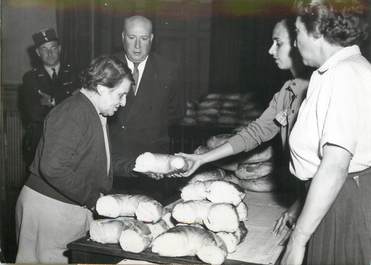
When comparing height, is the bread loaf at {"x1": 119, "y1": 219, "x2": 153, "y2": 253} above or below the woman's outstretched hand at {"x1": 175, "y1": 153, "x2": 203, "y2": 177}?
below

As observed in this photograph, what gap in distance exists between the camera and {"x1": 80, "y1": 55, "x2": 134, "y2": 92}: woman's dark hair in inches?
78.5

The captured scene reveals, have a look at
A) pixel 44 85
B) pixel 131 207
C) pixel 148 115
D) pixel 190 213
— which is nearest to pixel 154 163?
pixel 131 207

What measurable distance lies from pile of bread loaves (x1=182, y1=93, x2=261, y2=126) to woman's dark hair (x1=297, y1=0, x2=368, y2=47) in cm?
242

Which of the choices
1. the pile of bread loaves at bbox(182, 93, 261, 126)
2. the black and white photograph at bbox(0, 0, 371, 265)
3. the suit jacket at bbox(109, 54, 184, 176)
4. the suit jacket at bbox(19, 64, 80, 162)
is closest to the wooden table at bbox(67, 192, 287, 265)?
the black and white photograph at bbox(0, 0, 371, 265)

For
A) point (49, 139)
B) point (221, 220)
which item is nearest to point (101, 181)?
point (49, 139)

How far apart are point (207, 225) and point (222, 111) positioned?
8.70 feet

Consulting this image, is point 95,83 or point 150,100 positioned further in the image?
point 150,100

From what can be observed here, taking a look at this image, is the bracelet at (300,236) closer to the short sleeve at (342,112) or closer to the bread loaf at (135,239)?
the short sleeve at (342,112)

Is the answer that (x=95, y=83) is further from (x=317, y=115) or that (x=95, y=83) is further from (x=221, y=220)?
(x=317, y=115)

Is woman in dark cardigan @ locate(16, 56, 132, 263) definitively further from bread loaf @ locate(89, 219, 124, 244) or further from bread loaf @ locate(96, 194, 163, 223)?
bread loaf @ locate(89, 219, 124, 244)

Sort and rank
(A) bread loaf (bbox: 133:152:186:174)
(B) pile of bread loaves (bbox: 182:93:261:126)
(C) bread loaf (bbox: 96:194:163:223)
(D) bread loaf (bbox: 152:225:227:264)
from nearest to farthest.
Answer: (D) bread loaf (bbox: 152:225:227:264) < (C) bread loaf (bbox: 96:194:163:223) < (A) bread loaf (bbox: 133:152:186:174) < (B) pile of bread loaves (bbox: 182:93:261:126)

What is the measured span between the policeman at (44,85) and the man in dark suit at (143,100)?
1434 mm

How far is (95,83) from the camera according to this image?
2.01m

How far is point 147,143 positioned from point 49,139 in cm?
151
